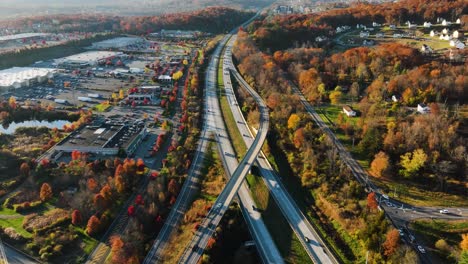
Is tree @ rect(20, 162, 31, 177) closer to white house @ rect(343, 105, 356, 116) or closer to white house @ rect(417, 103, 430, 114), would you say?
white house @ rect(343, 105, 356, 116)

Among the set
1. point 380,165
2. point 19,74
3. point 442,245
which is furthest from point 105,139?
point 19,74

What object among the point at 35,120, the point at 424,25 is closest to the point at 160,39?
the point at 35,120

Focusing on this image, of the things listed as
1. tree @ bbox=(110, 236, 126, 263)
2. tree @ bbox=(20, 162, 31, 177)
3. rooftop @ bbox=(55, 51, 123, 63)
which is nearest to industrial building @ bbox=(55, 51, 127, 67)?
rooftop @ bbox=(55, 51, 123, 63)

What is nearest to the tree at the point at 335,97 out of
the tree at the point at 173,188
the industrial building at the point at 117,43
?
the tree at the point at 173,188

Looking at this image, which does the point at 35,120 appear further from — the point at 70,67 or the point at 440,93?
the point at 440,93

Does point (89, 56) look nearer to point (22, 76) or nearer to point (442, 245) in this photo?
point (22, 76)

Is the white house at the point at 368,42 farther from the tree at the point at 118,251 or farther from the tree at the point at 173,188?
the tree at the point at 118,251
